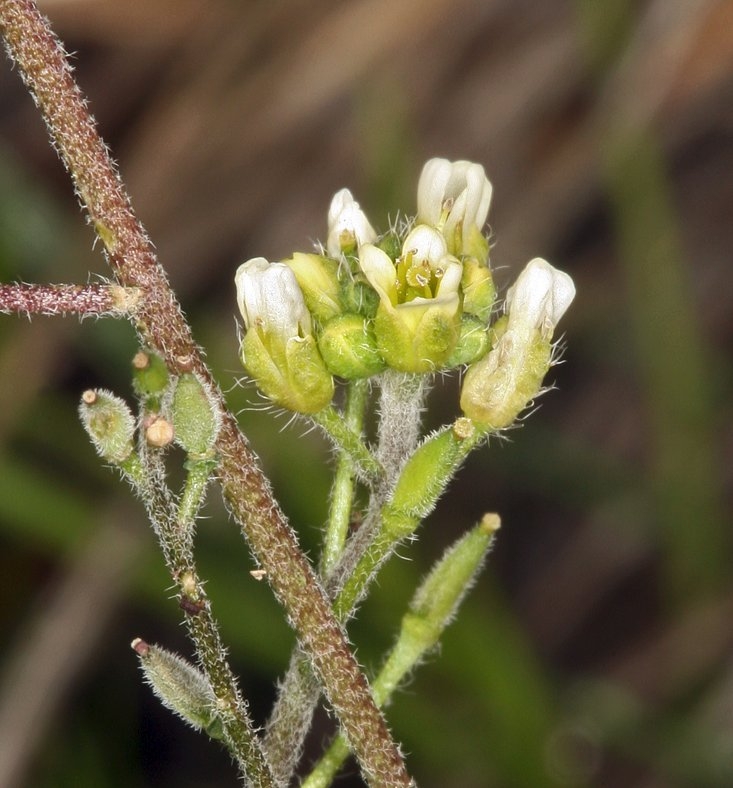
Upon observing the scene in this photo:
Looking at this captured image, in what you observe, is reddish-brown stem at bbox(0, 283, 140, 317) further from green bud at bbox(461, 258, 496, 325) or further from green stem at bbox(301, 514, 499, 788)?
green stem at bbox(301, 514, 499, 788)

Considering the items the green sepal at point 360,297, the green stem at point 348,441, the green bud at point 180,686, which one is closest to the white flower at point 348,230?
the green sepal at point 360,297

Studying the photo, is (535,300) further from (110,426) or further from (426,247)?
(110,426)

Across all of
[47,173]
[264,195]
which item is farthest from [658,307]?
[47,173]

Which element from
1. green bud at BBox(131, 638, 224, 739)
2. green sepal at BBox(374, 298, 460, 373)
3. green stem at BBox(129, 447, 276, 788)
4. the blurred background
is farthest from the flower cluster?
the blurred background

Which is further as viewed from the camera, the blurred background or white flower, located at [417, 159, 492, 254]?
the blurred background

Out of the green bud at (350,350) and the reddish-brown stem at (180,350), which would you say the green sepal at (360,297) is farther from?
the reddish-brown stem at (180,350)

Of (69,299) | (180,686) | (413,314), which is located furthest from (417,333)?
(180,686)

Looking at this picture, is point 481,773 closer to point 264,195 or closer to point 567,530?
point 567,530
